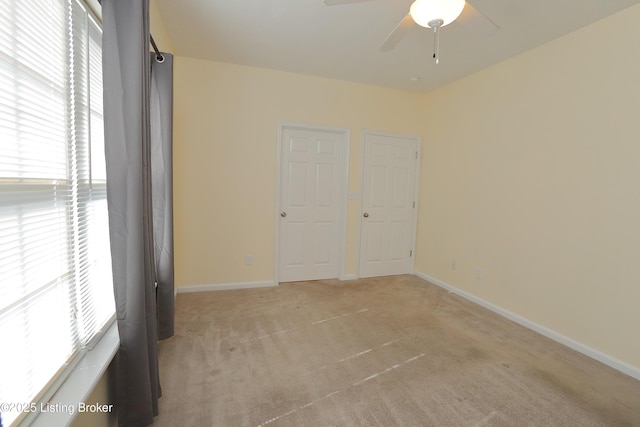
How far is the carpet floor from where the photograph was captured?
159cm

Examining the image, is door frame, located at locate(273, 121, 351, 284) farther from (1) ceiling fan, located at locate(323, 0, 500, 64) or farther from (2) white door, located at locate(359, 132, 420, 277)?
(1) ceiling fan, located at locate(323, 0, 500, 64)

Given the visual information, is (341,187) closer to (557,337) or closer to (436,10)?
(436,10)

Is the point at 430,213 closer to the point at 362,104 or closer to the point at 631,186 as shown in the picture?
the point at 362,104

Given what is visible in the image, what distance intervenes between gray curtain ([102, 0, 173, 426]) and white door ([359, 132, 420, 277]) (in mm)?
2895

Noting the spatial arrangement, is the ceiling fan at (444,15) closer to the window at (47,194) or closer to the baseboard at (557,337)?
the window at (47,194)

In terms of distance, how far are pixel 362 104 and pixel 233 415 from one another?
351 centimetres

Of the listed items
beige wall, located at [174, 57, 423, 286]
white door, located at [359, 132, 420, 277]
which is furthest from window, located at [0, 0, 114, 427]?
white door, located at [359, 132, 420, 277]

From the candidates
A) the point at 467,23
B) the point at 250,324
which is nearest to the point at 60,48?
the point at 467,23

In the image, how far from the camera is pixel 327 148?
366 cm

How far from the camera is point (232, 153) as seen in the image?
3271mm

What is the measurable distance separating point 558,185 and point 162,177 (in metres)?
3.31

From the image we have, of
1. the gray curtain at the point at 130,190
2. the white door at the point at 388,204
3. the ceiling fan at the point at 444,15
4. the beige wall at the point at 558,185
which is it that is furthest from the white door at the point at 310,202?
the gray curtain at the point at 130,190

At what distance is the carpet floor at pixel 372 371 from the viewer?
5.22ft

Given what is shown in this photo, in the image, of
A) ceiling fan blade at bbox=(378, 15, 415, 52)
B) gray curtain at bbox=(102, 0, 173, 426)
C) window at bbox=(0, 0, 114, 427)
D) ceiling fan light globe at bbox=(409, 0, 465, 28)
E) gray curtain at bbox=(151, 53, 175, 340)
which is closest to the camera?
window at bbox=(0, 0, 114, 427)
